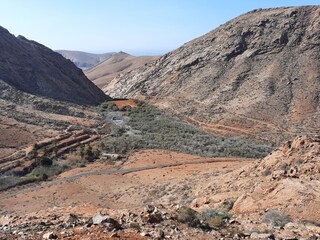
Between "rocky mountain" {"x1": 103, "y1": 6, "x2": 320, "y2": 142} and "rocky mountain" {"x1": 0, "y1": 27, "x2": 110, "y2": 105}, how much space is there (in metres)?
10.00

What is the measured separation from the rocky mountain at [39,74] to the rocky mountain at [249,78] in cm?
1000

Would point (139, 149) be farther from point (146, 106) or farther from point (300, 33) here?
point (300, 33)

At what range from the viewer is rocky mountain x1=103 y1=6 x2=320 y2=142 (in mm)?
55281

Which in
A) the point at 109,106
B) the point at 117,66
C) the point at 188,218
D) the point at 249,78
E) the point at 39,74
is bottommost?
the point at 188,218

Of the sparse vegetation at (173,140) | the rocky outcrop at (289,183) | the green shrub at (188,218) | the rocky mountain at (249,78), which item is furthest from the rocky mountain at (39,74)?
the green shrub at (188,218)

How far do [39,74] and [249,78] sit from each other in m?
30.4

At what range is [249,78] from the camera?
65.0 meters

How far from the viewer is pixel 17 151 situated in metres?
38.3

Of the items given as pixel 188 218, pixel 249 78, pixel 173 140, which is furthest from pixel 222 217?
pixel 249 78

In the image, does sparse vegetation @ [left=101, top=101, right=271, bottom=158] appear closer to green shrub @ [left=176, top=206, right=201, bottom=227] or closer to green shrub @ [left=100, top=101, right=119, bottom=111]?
green shrub @ [left=100, top=101, right=119, bottom=111]

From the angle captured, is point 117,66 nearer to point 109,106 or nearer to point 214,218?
point 109,106

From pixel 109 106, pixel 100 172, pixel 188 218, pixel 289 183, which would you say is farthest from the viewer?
pixel 109 106

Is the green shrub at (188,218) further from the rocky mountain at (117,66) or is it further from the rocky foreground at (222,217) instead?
the rocky mountain at (117,66)

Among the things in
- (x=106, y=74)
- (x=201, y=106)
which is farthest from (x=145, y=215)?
(x=106, y=74)
